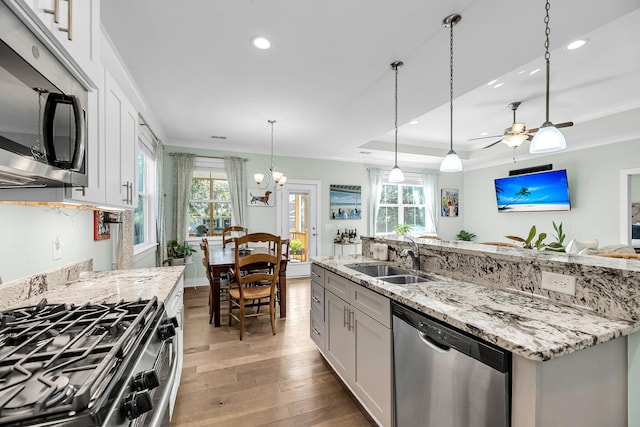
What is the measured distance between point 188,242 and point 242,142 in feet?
6.76

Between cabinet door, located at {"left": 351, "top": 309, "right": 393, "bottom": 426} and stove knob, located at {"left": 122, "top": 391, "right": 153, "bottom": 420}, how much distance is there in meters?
1.14

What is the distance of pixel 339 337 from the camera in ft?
6.65

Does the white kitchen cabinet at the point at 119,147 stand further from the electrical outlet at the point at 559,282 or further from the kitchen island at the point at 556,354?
the electrical outlet at the point at 559,282

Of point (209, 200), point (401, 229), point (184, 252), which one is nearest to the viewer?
point (184, 252)

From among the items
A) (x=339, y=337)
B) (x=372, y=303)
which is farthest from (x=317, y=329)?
(x=372, y=303)

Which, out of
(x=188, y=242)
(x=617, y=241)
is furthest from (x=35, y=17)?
(x=617, y=241)

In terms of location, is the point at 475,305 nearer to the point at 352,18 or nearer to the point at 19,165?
the point at 19,165

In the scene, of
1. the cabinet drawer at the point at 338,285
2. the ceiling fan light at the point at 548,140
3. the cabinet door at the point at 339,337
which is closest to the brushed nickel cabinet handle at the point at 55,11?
the cabinet drawer at the point at 338,285

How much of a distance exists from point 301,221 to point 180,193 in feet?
8.01

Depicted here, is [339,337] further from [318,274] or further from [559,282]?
[559,282]

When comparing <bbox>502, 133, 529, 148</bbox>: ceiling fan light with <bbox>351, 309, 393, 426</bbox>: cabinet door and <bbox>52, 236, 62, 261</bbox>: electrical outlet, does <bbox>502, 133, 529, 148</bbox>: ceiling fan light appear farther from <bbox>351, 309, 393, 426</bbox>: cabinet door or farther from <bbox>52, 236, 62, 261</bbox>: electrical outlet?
<bbox>52, 236, 62, 261</bbox>: electrical outlet

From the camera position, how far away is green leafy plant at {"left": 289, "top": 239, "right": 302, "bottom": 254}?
5863mm

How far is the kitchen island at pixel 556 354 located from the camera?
0.89 meters

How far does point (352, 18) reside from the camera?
1.87 meters
